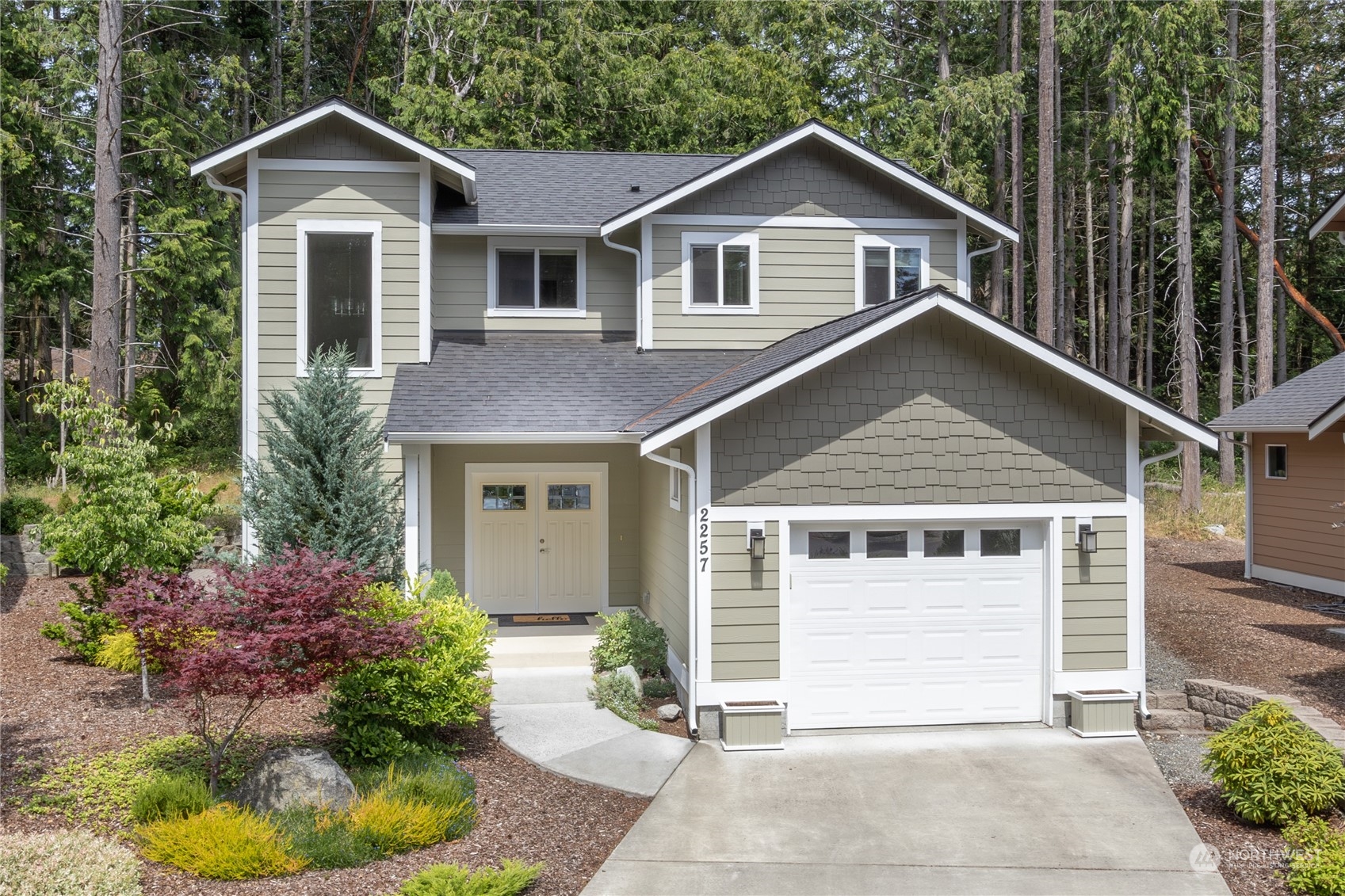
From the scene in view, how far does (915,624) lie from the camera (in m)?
9.76

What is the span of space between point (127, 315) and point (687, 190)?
1718 cm

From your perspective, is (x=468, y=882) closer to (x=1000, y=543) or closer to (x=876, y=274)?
(x=1000, y=543)

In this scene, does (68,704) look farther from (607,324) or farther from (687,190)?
(687,190)

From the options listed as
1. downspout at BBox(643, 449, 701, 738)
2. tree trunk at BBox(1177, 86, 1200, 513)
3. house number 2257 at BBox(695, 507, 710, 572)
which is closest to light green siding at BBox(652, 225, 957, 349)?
downspout at BBox(643, 449, 701, 738)

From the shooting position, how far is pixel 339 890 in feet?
19.8

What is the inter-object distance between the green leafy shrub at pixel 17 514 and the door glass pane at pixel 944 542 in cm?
1540

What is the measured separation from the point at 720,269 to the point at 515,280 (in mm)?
2996

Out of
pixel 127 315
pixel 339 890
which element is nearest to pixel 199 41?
pixel 127 315

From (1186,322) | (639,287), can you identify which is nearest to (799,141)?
(639,287)

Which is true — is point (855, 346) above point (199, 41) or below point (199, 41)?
below

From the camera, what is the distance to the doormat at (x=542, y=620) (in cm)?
1323

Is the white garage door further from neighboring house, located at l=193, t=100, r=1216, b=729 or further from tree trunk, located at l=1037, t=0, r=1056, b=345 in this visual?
tree trunk, located at l=1037, t=0, r=1056, b=345

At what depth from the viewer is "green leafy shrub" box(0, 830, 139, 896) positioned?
553 centimetres

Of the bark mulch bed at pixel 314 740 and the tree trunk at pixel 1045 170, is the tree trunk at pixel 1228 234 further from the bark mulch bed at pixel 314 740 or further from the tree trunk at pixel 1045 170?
the bark mulch bed at pixel 314 740
